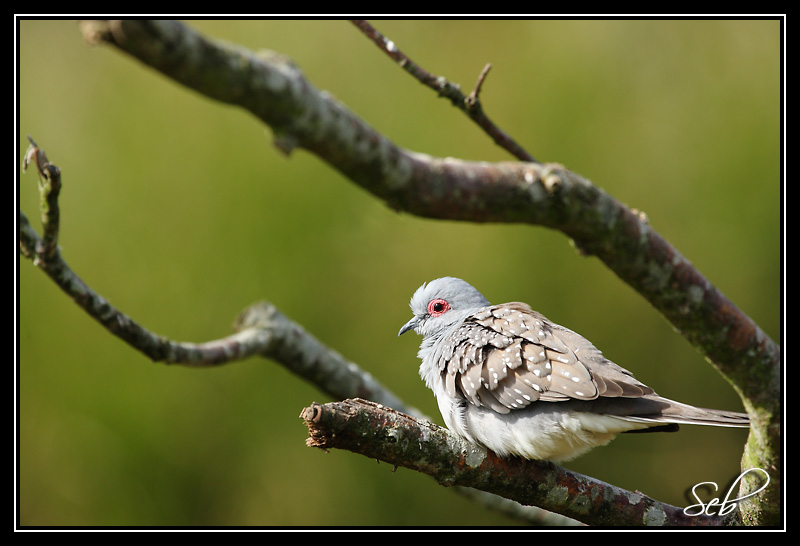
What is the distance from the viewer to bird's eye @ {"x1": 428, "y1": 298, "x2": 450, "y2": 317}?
2.57m

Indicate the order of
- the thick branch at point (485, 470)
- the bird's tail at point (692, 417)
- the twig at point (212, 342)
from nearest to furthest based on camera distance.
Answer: the bird's tail at point (692, 417)
the thick branch at point (485, 470)
the twig at point (212, 342)

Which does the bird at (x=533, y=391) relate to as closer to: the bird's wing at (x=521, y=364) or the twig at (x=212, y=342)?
the bird's wing at (x=521, y=364)

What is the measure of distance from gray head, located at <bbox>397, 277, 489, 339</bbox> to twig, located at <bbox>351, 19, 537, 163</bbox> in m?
0.65

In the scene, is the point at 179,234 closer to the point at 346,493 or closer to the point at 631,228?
the point at 346,493

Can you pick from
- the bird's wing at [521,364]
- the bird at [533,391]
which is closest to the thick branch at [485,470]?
the bird at [533,391]

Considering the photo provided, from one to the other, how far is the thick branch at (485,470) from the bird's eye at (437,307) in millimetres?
571

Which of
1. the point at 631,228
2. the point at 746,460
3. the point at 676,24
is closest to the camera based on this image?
the point at 631,228

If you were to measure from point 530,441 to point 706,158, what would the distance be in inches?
144

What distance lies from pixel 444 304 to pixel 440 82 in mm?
866

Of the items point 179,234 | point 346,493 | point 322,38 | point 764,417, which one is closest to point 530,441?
point 764,417

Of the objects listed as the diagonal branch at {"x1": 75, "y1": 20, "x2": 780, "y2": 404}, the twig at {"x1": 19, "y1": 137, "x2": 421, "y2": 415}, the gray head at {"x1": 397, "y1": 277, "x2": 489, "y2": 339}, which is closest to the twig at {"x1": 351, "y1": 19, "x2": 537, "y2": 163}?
the diagonal branch at {"x1": 75, "y1": 20, "x2": 780, "y2": 404}

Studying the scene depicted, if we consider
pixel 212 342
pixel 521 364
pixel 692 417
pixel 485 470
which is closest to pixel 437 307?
pixel 521 364

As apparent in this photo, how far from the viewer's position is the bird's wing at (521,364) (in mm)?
1989

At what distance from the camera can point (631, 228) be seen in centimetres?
245
